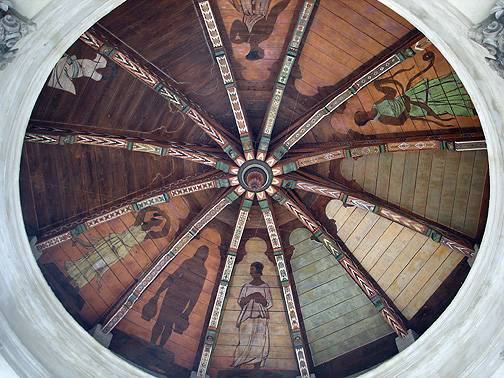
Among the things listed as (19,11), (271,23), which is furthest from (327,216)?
(19,11)

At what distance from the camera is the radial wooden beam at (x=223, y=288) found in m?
13.1

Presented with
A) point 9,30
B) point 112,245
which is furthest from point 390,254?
point 9,30

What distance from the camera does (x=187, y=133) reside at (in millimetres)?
13570

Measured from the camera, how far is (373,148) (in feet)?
41.9

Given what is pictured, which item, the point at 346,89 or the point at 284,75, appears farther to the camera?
the point at 284,75

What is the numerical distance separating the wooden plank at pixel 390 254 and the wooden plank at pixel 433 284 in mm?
821

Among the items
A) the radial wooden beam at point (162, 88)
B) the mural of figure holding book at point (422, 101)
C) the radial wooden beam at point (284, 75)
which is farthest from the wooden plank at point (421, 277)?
the radial wooden beam at point (162, 88)

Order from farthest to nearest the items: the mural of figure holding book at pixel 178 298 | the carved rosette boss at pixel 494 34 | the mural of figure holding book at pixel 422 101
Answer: the mural of figure holding book at pixel 178 298 → the mural of figure holding book at pixel 422 101 → the carved rosette boss at pixel 494 34

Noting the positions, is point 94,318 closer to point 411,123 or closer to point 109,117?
point 109,117

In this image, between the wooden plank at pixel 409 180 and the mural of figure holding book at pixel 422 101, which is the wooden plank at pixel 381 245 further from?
the mural of figure holding book at pixel 422 101

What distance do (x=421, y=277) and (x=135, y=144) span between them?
19.0 ft

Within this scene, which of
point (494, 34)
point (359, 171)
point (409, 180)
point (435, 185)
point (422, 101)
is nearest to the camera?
point (494, 34)

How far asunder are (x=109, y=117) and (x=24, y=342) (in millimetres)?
4287

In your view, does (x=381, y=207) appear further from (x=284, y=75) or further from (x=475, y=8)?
(x=475, y=8)
